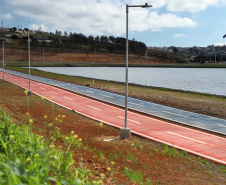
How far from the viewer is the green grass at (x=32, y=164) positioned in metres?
6.25

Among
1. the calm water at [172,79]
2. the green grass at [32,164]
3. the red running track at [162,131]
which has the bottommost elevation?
the calm water at [172,79]

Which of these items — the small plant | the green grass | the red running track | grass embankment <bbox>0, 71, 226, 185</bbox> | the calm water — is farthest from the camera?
the calm water

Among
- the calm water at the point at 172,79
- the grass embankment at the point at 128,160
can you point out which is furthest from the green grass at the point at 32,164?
the calm water at the point at 172,79

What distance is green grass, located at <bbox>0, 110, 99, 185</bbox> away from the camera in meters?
6.25

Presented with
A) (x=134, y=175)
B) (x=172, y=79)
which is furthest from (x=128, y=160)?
(x=172, y=79)

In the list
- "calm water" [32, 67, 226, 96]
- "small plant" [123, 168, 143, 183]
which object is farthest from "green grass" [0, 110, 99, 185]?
"calm water" [32, 67, 226, 96]

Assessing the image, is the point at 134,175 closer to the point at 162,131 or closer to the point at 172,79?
the point at 162,131

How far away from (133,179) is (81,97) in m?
22.8

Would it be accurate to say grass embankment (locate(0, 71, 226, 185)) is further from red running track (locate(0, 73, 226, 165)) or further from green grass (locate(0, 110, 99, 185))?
red running track (locate(0, 73, 226, 165))

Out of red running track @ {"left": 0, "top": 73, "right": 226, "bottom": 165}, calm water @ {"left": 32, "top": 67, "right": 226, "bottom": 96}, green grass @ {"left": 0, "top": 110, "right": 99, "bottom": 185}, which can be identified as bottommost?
calm water @ {"left": 32, "top": 67, "right": 226, "bottom": 96}

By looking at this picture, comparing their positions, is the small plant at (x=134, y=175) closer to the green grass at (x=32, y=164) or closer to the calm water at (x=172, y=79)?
the green grass at (x=32, y=164)

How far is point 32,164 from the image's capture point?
277 inches

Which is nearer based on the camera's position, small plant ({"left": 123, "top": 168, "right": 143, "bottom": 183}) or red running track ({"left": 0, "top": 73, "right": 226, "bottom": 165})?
small plant ({"left": 123, "top": 168, "right": 143, "bottom": 183})

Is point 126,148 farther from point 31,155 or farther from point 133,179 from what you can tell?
point 31,155
